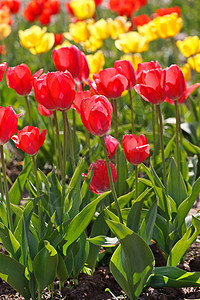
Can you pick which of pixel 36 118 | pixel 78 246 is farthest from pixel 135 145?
pixel 36 118

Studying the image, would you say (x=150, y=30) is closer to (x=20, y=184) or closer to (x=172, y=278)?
(x=20, y=184)

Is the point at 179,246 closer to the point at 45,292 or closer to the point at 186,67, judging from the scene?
the point at 45,292

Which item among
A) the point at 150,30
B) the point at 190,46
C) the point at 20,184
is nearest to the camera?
the point at 20,184

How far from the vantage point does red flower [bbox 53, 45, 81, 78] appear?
2057 millimetres

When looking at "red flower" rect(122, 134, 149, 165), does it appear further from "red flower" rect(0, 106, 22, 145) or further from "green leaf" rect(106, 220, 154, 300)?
"red flower" rect(0, 106, 22, 145)

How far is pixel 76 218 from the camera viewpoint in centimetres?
193

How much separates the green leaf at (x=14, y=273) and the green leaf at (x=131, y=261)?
0.32 meters

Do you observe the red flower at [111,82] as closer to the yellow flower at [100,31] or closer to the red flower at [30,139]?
the red flower at [30,139]

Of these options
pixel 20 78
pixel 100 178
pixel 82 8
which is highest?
pixel 82 8

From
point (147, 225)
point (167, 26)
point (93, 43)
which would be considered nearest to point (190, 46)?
point (167, 26)

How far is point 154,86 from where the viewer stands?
1850 millimetres

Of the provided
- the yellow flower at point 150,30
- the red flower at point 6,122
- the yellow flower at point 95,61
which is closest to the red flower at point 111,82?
the red flower at point 6,122

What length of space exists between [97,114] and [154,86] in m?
0.32

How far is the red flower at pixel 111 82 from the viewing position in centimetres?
197
